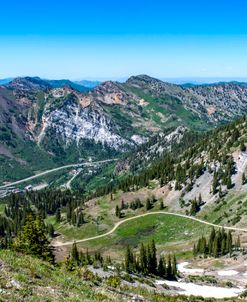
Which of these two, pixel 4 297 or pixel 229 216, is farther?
pixel 229 216

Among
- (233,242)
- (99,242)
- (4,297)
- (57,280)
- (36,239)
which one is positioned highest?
(4,297)

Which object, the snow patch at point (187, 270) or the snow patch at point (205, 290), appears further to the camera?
the snow patch at point (187, 270)

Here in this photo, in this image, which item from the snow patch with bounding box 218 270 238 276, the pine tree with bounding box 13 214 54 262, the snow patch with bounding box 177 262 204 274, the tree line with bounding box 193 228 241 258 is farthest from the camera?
the tree line with bounding box 193 228 241 258

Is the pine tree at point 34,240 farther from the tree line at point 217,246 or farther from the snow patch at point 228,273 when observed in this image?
the tree line at point 217,246

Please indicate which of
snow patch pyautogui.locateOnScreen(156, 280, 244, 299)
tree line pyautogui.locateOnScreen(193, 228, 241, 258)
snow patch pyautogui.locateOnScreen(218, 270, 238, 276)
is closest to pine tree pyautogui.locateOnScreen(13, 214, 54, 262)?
snow patch pyautogui.locateOnScreen(156, 280, 244, 299)

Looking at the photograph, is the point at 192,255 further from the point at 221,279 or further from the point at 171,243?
the point at 221,279

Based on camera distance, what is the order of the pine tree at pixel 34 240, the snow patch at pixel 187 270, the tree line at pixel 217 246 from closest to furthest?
the pine tree at pixel 34 240 < the snow patch at pixel 187 270 < the tree line at pixel 217 246

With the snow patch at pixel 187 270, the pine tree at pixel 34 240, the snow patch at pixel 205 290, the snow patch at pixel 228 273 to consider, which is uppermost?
the pine tree at pixel 34 240

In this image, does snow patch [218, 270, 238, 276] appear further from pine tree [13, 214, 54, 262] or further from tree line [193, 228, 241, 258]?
pine tree [13, 214, 54, 262]

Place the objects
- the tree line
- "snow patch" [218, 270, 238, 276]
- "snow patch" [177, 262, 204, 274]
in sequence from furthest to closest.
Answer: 1. the tree line
2. "snow patch" [177, 262, 204, 274]
3. "snow patch" [218, 270, 238, 276]

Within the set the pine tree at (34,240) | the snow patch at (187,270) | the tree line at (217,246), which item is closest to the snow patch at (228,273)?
the snow patch at (187,270)

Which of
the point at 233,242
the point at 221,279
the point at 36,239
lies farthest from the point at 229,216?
the point at 36,239
